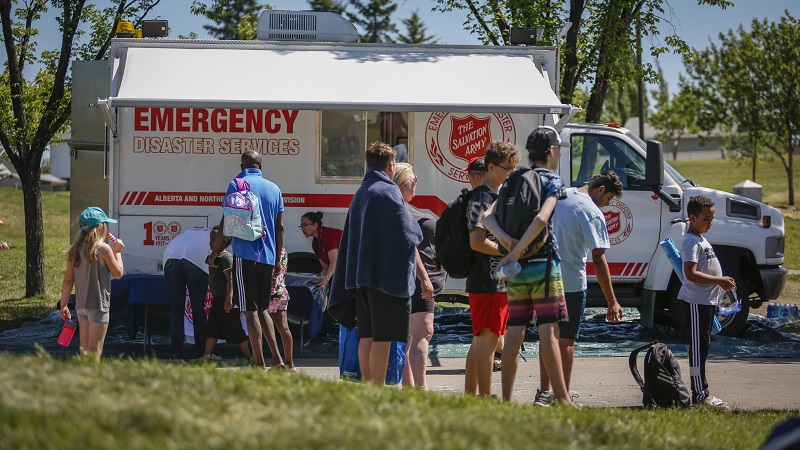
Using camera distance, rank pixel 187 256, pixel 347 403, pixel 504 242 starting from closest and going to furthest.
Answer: pixel 347 403 → pixel 504 242 → pixel 187 256

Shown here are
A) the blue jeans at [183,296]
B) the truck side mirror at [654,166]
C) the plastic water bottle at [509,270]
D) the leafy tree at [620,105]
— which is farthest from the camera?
the leafy tree at [620,105]

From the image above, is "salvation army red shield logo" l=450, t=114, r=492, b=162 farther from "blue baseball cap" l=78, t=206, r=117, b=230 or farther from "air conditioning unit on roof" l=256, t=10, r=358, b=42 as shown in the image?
"blue baseball cap" l=78, t=206, r=117, b=230

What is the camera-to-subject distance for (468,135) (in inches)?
416

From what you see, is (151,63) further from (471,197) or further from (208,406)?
(208,406)

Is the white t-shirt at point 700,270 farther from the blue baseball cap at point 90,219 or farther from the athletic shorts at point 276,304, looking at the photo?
the blue baseball cap at point 90,219

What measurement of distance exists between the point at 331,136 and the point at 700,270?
4291mm

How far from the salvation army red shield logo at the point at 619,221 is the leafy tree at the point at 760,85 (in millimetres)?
21409

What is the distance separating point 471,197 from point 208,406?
9.65 feet

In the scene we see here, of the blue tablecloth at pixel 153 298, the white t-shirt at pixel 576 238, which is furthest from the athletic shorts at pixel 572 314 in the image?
the blue tablecloth at pixel 153 298

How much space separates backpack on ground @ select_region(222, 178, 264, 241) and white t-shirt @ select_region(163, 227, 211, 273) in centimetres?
132

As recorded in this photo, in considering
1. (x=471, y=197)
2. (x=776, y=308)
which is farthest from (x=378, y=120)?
(x=776, y=308)

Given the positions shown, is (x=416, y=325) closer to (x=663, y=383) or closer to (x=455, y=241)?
(x=455, y=241)

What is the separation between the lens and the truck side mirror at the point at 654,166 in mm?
10273

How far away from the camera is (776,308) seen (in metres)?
11.7
